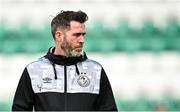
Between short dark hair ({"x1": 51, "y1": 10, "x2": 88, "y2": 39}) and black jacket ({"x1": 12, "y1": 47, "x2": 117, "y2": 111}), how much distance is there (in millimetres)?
105

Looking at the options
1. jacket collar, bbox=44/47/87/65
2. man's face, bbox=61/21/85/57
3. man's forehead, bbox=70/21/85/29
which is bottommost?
jacket collar, bbox=44/47/87/65

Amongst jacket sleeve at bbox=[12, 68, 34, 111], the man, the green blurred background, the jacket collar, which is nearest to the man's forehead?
the man

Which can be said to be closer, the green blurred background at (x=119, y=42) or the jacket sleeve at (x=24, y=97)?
the jacket sleeve at (x=24, y=97)

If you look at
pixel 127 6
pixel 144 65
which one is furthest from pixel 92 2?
pixel 144 65

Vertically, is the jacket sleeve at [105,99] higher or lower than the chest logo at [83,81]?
lower

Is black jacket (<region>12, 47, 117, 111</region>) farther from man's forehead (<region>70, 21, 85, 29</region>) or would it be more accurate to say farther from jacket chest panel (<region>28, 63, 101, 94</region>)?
man's forehead (<region>70, 21, 85, 29</region>)

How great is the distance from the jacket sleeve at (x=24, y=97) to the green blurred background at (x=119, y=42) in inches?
244

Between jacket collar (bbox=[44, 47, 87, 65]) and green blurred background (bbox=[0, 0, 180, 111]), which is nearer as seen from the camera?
jacket collar (bbox=[44, 47, 87, 65])

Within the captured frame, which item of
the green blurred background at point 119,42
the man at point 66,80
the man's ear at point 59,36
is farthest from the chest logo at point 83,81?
the green blurred background at point 119,42

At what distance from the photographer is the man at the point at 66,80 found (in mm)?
2629

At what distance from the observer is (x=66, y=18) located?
2.69m

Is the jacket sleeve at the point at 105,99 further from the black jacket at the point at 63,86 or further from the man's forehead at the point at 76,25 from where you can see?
the man's forehead at the point at 76,25

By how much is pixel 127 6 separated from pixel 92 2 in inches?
17.1

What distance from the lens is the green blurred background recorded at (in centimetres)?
909
